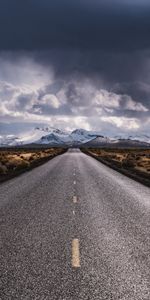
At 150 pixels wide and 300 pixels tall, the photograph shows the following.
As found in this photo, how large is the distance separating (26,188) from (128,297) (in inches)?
615

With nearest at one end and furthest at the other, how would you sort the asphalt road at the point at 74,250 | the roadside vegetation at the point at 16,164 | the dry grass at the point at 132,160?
the asphalt road at the point at 74,250, the roadside vegetation at the point at 16,164, the dry grass at the point at 132,160

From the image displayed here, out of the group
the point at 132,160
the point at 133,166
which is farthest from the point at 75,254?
the point at 132,160

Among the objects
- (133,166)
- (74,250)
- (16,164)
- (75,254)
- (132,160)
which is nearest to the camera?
(75,254)

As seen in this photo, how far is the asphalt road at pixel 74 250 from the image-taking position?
5961 millimetres

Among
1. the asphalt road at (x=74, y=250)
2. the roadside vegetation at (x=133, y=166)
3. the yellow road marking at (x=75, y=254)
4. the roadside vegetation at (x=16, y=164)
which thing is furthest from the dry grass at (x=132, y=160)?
the yellow road marking at (x=75, y=254)

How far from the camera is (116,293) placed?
5805 millimetres

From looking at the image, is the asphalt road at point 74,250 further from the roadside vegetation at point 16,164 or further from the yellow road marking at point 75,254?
the roadside vegetation at point 16,164

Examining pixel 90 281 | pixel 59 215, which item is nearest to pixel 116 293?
pixel 90 281

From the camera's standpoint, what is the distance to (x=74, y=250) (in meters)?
8.27

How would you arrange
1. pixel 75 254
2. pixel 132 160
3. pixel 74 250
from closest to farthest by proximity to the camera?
1. pixel 75 254
2. pixel 74 250
3. pixel 132 160

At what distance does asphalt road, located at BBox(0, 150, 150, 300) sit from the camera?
5.96m

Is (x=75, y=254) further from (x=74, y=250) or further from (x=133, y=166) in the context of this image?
(x=133, y=166)

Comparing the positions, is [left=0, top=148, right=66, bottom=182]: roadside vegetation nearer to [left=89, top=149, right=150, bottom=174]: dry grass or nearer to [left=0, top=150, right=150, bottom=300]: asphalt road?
[left=89, top=149, right=150, bottom=174]: dry grass

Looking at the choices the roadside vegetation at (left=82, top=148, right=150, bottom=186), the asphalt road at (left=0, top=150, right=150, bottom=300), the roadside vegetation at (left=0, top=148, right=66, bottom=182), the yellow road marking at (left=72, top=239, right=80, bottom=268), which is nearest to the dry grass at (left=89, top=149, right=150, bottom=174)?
the roadside vegetation at (left=82, top=148, right=150, bottom=186)
